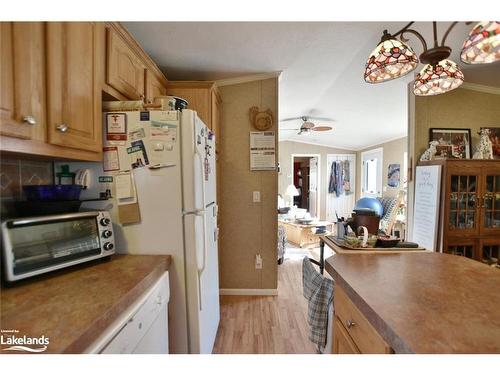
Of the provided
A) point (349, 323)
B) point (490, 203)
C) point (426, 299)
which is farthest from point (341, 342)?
point (490, 203)

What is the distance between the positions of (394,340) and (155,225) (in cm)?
114

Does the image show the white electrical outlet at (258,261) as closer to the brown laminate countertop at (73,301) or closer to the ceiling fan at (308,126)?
the brown laminate countertop at (73,301)

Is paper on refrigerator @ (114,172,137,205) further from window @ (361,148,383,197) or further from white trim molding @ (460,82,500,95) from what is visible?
window @ (361,148,383,197)

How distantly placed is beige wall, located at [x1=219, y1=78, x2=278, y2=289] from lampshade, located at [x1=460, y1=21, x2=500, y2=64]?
5.61 feet

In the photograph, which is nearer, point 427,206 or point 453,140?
point 427,206

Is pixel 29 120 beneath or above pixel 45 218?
above

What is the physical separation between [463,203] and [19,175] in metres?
3.45

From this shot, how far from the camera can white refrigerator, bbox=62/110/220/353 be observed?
1.29 metres

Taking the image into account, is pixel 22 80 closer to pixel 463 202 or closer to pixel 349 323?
pixel 349 323

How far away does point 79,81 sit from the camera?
106 centimetres

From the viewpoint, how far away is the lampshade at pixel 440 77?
128cm

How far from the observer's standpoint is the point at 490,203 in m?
2.45

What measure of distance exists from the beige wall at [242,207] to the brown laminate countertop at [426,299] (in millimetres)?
1364

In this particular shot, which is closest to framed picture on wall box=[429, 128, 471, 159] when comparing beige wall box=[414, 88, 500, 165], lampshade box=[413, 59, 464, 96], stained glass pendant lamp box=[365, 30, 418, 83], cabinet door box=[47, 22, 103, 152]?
beige wall box=[414, 88, 500, 165]
